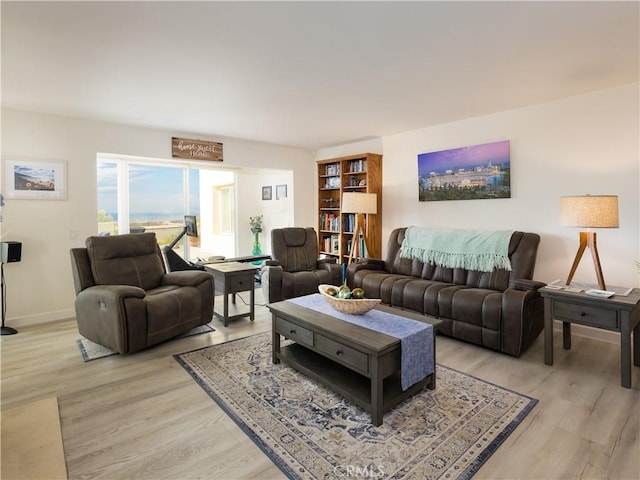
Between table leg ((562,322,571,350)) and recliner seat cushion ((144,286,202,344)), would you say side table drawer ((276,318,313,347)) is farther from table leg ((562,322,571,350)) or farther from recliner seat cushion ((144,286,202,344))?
table leg ((562,322,571,350))

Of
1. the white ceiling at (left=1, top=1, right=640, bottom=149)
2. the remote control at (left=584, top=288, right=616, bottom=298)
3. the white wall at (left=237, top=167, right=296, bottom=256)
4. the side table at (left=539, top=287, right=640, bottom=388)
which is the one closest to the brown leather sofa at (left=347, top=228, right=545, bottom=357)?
the side table at (left=539, top=287, right=640, bottom=388)

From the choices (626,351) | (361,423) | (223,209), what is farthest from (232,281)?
(223,209)

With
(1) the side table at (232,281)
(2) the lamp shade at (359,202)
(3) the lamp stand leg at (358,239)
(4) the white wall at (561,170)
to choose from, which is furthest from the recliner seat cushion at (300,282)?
(4) the white wall at (561,170)

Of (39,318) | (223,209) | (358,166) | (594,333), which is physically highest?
(358,166)

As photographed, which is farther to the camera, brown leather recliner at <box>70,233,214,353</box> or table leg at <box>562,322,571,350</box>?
table leg at <box>562,322,571,350</box>

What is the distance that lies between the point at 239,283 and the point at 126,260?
1158mm

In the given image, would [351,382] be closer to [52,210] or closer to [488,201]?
[488,201]

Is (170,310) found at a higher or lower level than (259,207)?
lower

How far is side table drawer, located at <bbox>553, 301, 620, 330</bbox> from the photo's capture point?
250 cm

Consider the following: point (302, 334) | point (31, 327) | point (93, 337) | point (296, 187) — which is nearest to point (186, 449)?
point (302, 334)

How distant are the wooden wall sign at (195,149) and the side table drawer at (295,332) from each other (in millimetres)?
3206

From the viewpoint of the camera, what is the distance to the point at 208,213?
24.1 feet

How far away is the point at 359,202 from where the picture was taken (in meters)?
4.84

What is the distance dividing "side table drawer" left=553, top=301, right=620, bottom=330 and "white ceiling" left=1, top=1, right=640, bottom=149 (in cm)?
188
